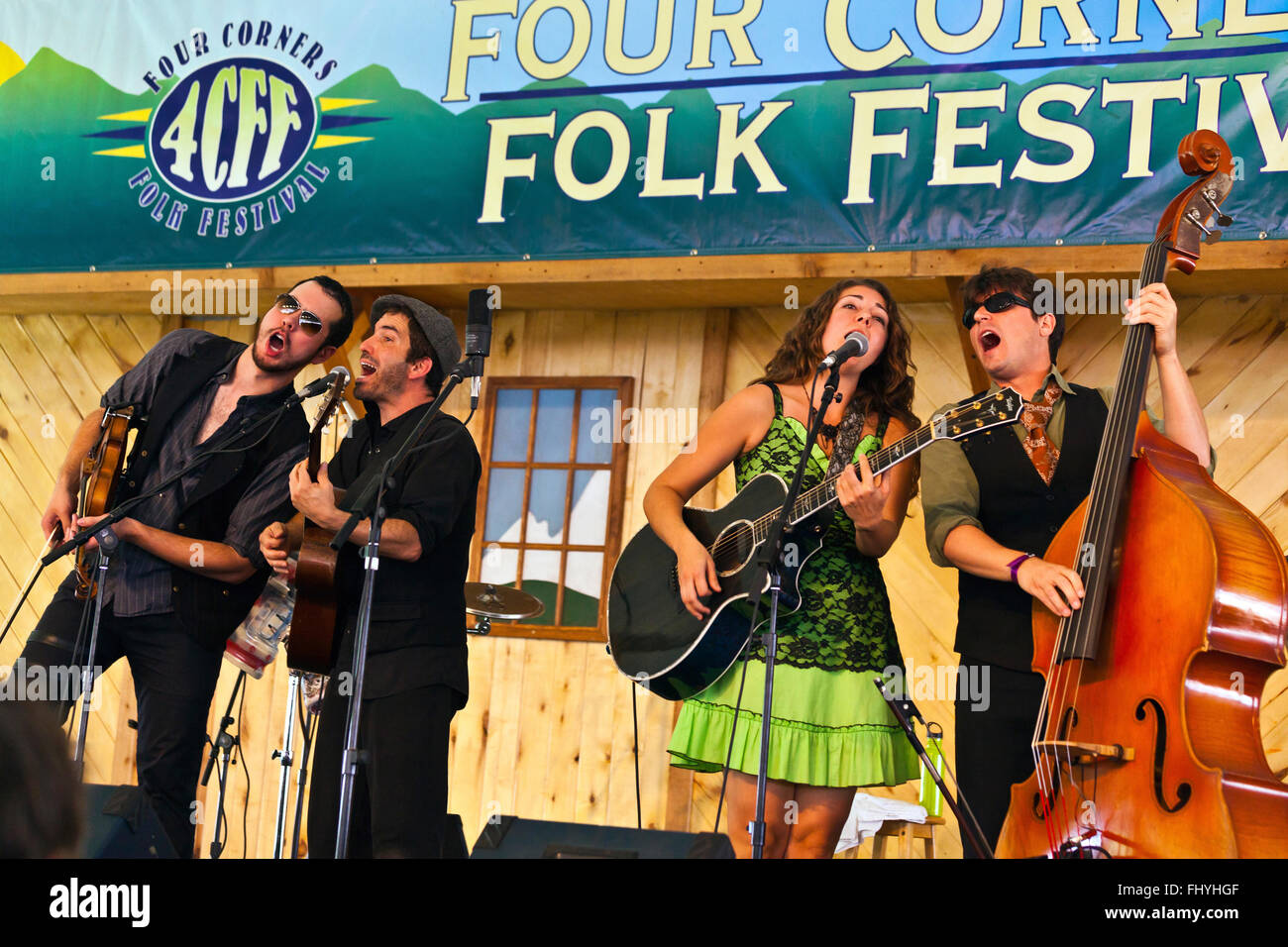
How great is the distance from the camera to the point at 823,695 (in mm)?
2805

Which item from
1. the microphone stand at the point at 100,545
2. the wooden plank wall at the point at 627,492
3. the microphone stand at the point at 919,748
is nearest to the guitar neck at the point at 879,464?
the microphone stand at the point at 919,748

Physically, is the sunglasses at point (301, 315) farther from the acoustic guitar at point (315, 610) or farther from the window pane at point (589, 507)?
the window pane at point (589, 507)

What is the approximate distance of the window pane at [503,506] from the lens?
5266 mm

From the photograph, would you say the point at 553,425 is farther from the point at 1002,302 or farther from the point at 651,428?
the point at 1002,302

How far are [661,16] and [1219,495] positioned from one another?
300cm

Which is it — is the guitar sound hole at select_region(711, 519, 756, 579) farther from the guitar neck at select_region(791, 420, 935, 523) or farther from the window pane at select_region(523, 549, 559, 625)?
the window pane at select_region(523, 549, 559, 625)

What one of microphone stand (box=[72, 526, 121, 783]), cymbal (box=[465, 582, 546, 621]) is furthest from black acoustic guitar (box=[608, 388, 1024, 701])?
microphone stand (box=[72, 526, 121, 783])

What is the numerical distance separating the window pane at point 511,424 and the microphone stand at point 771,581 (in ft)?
8.25

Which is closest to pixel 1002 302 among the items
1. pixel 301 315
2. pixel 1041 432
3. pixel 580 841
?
pixel 1041 432

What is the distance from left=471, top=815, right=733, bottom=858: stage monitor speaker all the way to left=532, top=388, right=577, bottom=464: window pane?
2.77 meters

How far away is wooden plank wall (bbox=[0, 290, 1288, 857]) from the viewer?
438 centimetres
